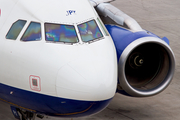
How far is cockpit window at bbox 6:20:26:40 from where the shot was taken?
326 inches

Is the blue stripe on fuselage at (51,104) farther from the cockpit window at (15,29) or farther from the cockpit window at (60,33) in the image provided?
the cockpit window at (60,33)

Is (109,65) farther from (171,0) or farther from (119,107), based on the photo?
(171,0)

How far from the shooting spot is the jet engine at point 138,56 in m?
10.3

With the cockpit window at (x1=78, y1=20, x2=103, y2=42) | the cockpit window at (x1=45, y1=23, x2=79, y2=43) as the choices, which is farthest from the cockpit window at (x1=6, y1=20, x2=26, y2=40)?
the cockpit window at (x1=78, y1=20, x2=103, y2=42)

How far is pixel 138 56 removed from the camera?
1136 cm

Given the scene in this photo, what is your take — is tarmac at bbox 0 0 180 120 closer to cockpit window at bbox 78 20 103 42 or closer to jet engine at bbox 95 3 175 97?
jet engine at bbox 95 3 175 97

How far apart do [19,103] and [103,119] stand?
4.04 m

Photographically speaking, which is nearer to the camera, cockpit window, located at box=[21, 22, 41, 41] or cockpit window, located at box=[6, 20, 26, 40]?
cockpit window, located at box=[21, 22, 41, 41]

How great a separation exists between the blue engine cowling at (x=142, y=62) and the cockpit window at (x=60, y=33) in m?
2.28

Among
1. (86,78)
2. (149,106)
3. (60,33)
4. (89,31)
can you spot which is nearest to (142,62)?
(149,106)

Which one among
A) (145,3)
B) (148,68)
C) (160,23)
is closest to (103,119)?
(148,68)

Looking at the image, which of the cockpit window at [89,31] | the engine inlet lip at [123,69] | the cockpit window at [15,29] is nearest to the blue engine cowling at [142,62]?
the engine inlet lip at [123,69]

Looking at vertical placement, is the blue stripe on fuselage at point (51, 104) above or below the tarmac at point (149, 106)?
above

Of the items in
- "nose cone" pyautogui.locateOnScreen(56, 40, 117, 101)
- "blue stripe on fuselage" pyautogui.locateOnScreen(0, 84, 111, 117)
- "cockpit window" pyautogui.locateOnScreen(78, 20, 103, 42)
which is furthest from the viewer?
"cockpit window" pyautogui.locateOnScreen(78, 20, 103, 42)
